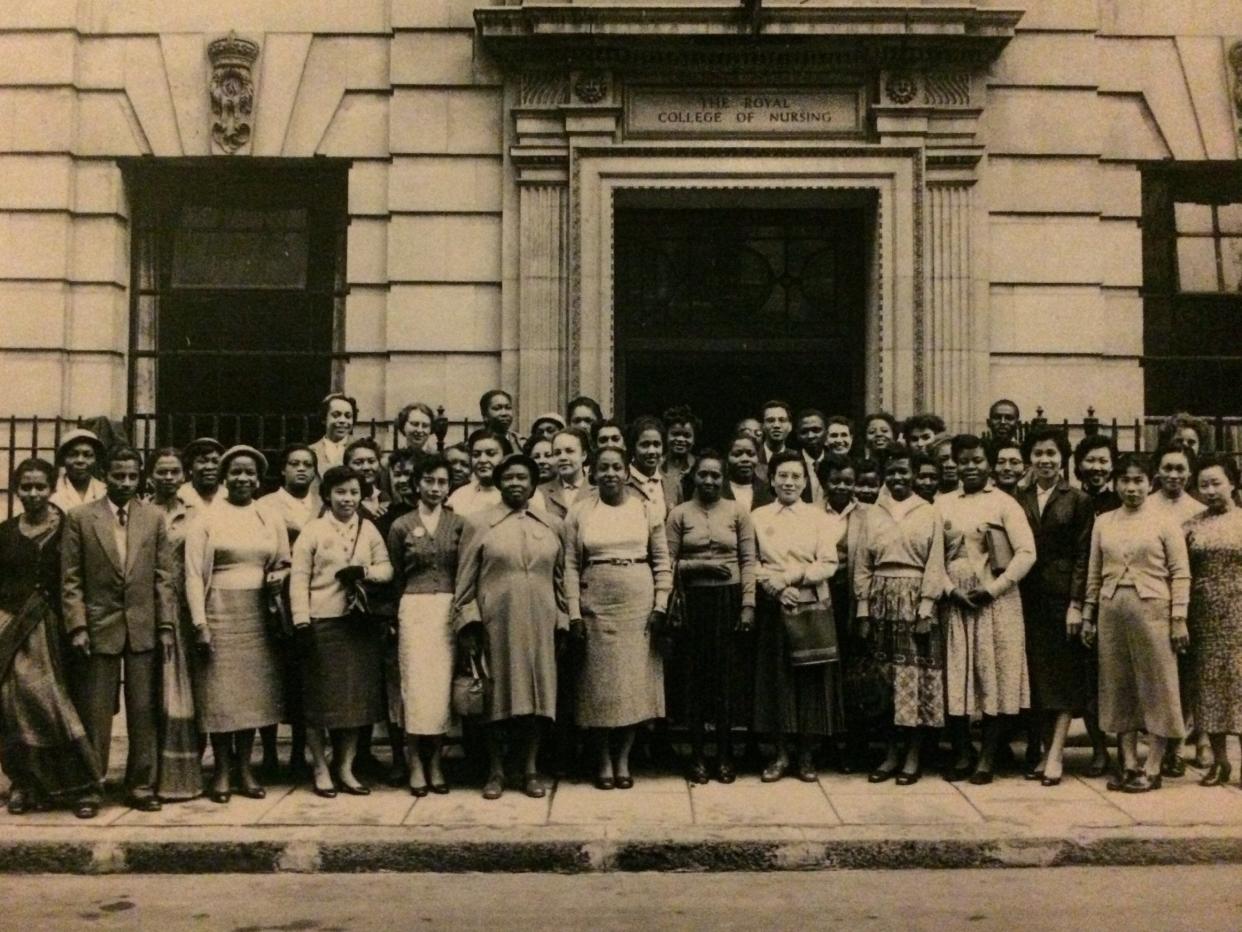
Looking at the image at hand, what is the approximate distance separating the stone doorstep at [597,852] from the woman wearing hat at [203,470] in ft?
6.38

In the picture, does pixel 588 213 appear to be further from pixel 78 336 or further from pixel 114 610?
pixel 114 610

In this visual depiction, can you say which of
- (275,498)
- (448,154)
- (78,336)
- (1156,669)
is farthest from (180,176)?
(1156,669)

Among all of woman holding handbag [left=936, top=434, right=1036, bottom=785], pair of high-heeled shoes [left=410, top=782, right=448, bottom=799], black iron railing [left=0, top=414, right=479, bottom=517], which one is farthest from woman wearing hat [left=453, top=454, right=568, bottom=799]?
black iron railing [left=0, top=414, right=479, bottom=517]

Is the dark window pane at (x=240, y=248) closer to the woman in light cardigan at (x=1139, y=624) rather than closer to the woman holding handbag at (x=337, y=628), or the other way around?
the woman holding handbag at (x=337, y=628)

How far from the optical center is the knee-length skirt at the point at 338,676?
7.29m

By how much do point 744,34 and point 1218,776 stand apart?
6.76 m

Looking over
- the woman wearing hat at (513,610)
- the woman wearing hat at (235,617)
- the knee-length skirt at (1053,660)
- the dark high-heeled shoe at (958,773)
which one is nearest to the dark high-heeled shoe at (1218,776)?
the knee-length skirt at (1053,660)

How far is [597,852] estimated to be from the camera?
632 cm

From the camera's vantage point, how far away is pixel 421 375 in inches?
435

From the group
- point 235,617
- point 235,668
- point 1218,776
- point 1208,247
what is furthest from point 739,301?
point 235,668

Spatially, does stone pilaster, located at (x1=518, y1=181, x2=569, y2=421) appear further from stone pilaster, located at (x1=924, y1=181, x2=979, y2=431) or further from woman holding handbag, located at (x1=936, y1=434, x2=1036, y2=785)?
woman holding handbag, located at (x1=936, y1=434, x2=1036, y2=785)

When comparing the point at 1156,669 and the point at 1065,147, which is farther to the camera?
the point at 1065,147

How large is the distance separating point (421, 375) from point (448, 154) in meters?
1.95

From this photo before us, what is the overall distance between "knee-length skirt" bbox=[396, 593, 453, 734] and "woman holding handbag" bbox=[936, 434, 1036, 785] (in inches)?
118
